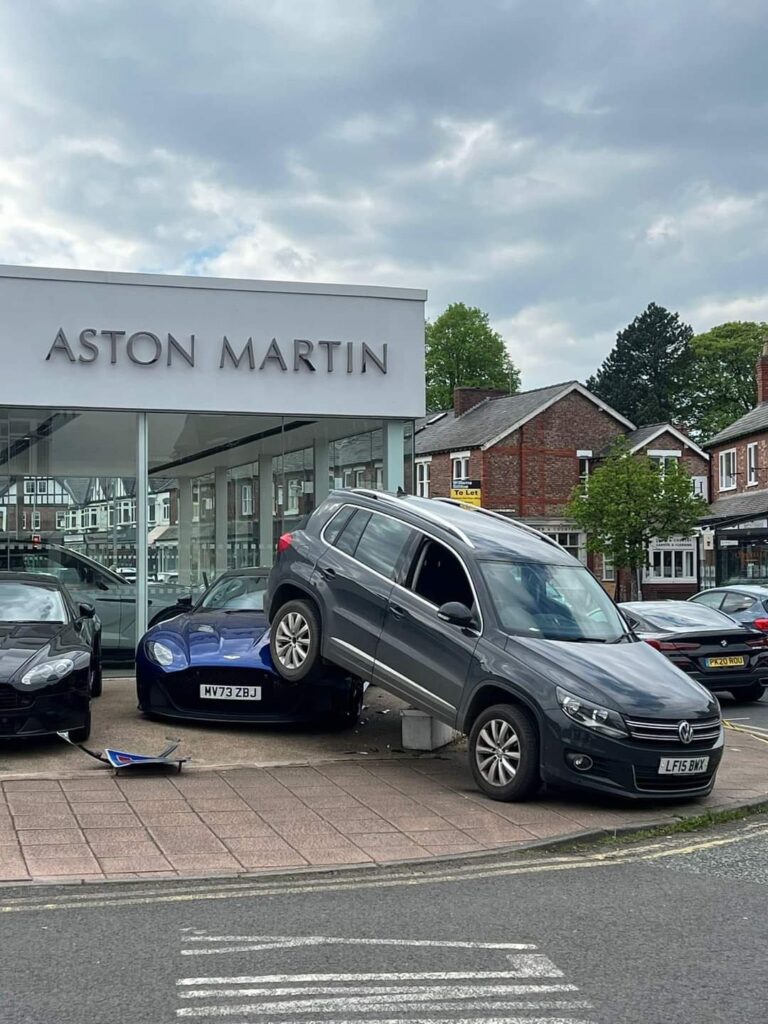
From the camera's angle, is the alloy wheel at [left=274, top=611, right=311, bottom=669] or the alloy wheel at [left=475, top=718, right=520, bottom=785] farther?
the alloy wheel at [left=274, top=611, right=311, bottom=669]

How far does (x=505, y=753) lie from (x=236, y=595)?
4960 millimetres

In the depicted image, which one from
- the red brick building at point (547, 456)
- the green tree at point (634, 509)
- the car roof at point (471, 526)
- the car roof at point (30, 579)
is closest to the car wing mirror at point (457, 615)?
the car roof at point (471, 526)

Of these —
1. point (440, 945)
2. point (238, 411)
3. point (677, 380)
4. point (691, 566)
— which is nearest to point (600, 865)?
point (440, 945)

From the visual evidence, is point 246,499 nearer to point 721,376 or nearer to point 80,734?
point 80,734

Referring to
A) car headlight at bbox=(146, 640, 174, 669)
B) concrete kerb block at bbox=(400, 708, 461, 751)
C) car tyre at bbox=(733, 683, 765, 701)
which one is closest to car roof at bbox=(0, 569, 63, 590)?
car headlight at bbox=(146, 640, 174, 669)

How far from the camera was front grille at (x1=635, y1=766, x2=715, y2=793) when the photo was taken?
333 inches

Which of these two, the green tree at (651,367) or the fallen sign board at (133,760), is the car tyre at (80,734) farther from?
the green tree at (651,367)

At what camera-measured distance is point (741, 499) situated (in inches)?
2116

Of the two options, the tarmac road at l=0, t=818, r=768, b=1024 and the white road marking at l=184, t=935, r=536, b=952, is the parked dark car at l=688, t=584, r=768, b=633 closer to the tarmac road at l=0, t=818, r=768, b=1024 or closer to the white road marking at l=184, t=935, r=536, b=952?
the tarmac road at l=0, t=818, r=768, b=1024

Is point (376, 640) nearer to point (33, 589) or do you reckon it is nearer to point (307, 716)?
point (307, 716)

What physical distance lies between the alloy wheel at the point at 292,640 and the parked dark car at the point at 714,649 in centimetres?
640

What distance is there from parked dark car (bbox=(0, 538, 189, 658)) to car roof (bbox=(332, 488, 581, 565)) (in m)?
6.02

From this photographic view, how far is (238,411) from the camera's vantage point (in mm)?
16688

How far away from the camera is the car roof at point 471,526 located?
33.1 feet
